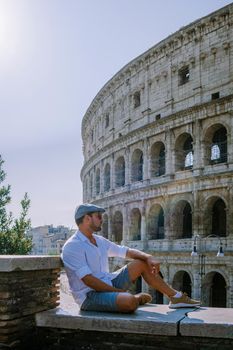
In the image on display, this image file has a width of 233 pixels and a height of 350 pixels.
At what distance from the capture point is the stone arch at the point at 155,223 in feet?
75.4

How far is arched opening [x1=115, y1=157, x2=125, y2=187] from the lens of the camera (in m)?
26.7

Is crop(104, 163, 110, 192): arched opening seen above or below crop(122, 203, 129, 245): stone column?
above

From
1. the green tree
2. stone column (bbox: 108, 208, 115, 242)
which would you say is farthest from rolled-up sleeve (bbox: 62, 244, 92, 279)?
stone column (bbox: 108, 208, 115, 242)

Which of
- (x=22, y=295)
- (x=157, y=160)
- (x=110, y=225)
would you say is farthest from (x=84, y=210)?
(x=110, y=225)

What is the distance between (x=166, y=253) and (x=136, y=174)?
544 cm

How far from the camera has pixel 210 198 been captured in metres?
19.8

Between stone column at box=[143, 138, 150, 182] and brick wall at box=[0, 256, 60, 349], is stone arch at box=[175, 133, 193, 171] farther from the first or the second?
brick wall at box=[0, 256, 60, 349]

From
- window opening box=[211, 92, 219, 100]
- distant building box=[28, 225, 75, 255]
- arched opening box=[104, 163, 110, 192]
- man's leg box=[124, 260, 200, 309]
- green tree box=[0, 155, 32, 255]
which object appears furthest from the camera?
distant building box=[28, 225, 75, 255]

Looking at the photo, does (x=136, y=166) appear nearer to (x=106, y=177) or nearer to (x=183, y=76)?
(x=106, y=177)

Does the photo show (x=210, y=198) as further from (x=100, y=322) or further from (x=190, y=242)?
(x=100, y=322)

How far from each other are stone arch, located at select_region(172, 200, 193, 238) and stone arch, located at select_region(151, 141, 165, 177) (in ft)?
7.43

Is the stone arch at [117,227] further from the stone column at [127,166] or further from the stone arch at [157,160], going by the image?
the stone arch at [157,160]

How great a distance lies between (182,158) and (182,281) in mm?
5684

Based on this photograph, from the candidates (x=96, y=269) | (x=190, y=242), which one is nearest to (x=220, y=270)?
(x=190, y=242)
